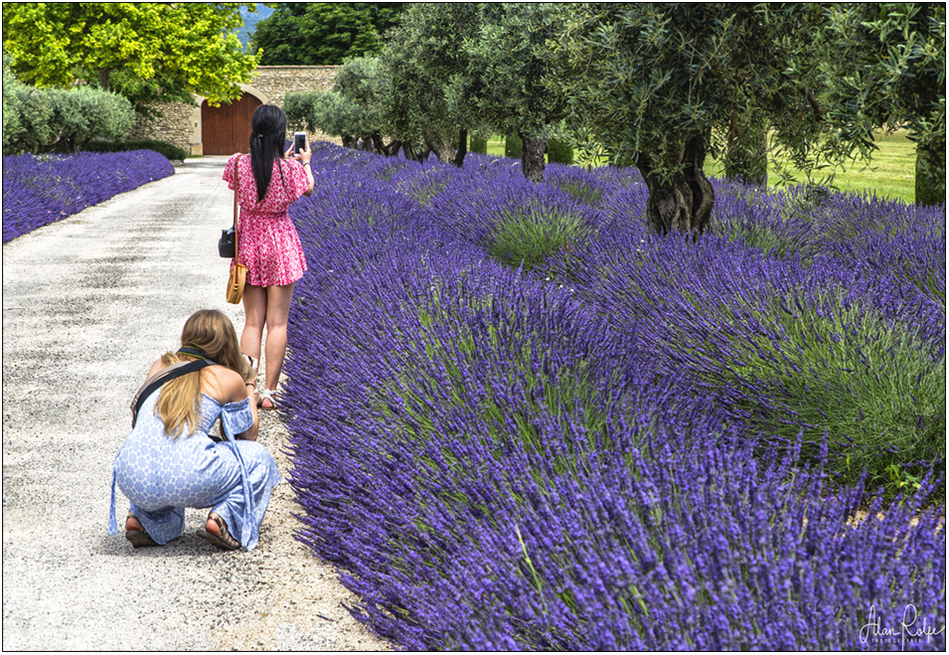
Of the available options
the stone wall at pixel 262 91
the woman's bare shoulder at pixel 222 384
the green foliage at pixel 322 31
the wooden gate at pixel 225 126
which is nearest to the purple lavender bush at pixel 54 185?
the woman's bare shoulder at pixel 222 384

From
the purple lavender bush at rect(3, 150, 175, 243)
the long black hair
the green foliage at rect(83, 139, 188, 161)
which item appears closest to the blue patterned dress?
the long black hair

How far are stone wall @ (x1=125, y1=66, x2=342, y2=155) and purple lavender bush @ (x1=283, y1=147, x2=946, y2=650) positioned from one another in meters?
42.5

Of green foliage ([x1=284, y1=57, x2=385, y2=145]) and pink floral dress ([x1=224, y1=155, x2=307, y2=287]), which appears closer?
pink floral dress ([x1=224, y1=155, x2=307, y2=287])

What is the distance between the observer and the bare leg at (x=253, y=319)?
4367 mm

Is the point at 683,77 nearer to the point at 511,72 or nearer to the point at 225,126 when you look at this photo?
the point at 511,72

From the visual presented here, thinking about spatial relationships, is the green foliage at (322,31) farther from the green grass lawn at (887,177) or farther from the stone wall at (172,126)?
the green grass lawn at (887,177)

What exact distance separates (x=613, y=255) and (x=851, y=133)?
86.0 inches

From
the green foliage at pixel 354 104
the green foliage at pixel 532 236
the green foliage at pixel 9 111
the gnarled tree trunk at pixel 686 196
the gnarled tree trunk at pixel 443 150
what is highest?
the green foliage at pixel 354 104

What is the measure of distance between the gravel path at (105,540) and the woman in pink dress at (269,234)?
464 mm

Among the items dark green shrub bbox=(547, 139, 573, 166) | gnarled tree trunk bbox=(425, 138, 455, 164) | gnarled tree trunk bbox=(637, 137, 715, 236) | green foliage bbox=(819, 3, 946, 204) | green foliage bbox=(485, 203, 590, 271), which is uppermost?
dark green shrub bbox=(547, 139, 573, 166)

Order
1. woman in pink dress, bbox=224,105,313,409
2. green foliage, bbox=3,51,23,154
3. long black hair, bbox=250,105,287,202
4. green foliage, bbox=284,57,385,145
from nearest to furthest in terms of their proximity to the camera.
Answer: long black hair, bbox=250,105,287,202, woman in pink dress, bbox=224,105,313,409, green foliage, bbox=3,51,23,154, green foliage, bbox=284,57,385,145

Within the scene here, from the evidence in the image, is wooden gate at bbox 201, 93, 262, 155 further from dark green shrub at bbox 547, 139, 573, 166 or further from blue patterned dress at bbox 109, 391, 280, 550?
blue patterned dress at bbox 109, 391, 280, 550

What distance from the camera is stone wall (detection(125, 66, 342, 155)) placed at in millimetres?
45281

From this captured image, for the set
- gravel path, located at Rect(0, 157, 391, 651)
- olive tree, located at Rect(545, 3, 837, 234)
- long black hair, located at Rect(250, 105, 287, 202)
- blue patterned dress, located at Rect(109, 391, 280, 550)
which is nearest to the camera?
gravel path, located at Rect(0, 157, 391, 651)
